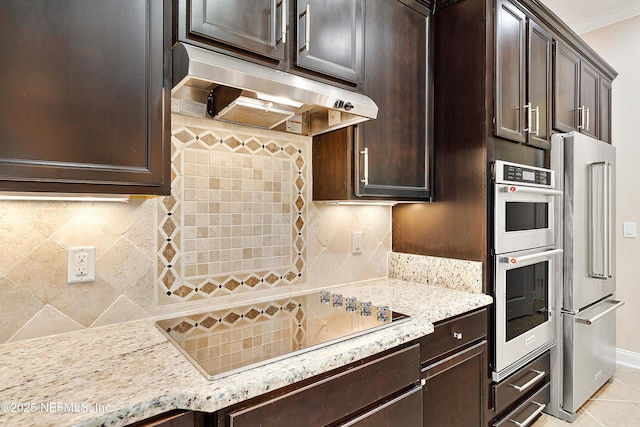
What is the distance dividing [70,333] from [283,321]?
728mm

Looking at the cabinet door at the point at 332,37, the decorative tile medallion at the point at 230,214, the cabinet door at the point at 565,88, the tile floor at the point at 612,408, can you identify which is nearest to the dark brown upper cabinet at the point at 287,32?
the cabinet door at the point at 332,37

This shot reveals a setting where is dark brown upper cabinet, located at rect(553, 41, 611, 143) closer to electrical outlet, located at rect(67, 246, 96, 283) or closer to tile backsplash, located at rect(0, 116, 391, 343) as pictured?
tile backsplash, located at rect(0, 116, 391, 343)

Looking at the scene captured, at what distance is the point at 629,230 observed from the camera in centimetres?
309

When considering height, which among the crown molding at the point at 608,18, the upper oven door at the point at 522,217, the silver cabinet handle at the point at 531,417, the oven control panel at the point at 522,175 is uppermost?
the crown molding at the point at 608,18

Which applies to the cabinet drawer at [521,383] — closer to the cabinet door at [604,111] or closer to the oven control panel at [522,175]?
the oven control panel at [522,175]

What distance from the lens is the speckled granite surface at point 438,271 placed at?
1.90 metres

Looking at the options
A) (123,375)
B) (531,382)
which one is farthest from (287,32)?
(531,382)

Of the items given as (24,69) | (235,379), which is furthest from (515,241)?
(24,69)

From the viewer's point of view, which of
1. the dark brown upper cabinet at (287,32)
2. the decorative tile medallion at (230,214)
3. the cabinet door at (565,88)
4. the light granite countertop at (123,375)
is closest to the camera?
the light granite countertop at (123,375)

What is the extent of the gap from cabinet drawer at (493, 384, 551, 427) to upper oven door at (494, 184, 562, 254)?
869mm

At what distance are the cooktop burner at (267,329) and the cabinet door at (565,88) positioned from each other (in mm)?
1846

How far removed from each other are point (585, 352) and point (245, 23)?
8.95 ft

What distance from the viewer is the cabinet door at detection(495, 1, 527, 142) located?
191 cm

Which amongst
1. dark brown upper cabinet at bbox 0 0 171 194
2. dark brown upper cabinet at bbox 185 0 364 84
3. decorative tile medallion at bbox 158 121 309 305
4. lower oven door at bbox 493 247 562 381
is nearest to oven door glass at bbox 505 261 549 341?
lower oven door at bbox 493 247 562 381
